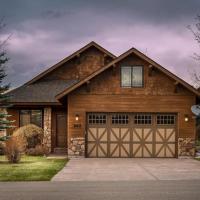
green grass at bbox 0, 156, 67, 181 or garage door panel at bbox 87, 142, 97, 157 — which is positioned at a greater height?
garage door panel at bbox 87, 142, 97, 157

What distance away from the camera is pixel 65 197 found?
44.2 ft

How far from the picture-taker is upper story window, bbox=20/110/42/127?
33.5 meters

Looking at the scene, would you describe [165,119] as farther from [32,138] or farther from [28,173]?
[28,173]

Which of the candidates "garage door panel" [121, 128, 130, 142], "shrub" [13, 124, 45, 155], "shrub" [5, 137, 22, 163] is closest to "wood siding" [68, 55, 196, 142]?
"garage door panel" [121, 128, 130, 142]

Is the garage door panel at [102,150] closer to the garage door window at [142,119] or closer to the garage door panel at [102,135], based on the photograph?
the garage door panel at [102,135]

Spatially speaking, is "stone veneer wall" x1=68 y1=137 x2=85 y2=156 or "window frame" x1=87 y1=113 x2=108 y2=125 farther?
"window frame" x1=87 y1=113 x2=108 y2=125

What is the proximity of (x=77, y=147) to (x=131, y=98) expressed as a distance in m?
4.46

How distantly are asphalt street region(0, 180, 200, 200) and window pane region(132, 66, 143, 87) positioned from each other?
44.0 feet

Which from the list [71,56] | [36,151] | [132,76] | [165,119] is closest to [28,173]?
[36,151]

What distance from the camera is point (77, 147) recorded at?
29.8m

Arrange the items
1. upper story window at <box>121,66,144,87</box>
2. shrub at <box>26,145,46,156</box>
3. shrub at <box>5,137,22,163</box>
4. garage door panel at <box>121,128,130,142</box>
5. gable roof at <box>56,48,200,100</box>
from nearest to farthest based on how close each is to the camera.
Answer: shrub at <box>5,137,22,163</box> → gable roof at <box>56,48,200,100</box> → garage door panel at <box>121,128,130,142</box> → upper story window at <box>121,66,144,87</box> → shrub at <box>26,145,46,156</box>

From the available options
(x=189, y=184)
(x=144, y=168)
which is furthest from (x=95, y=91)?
(x=189, y=184)

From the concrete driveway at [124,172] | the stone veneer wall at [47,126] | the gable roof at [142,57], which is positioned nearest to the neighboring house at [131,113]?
the gable roof at [142,57]

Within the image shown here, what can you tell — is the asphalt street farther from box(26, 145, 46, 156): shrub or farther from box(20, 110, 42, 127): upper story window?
box(20, 110, 42, 127): upper story window
